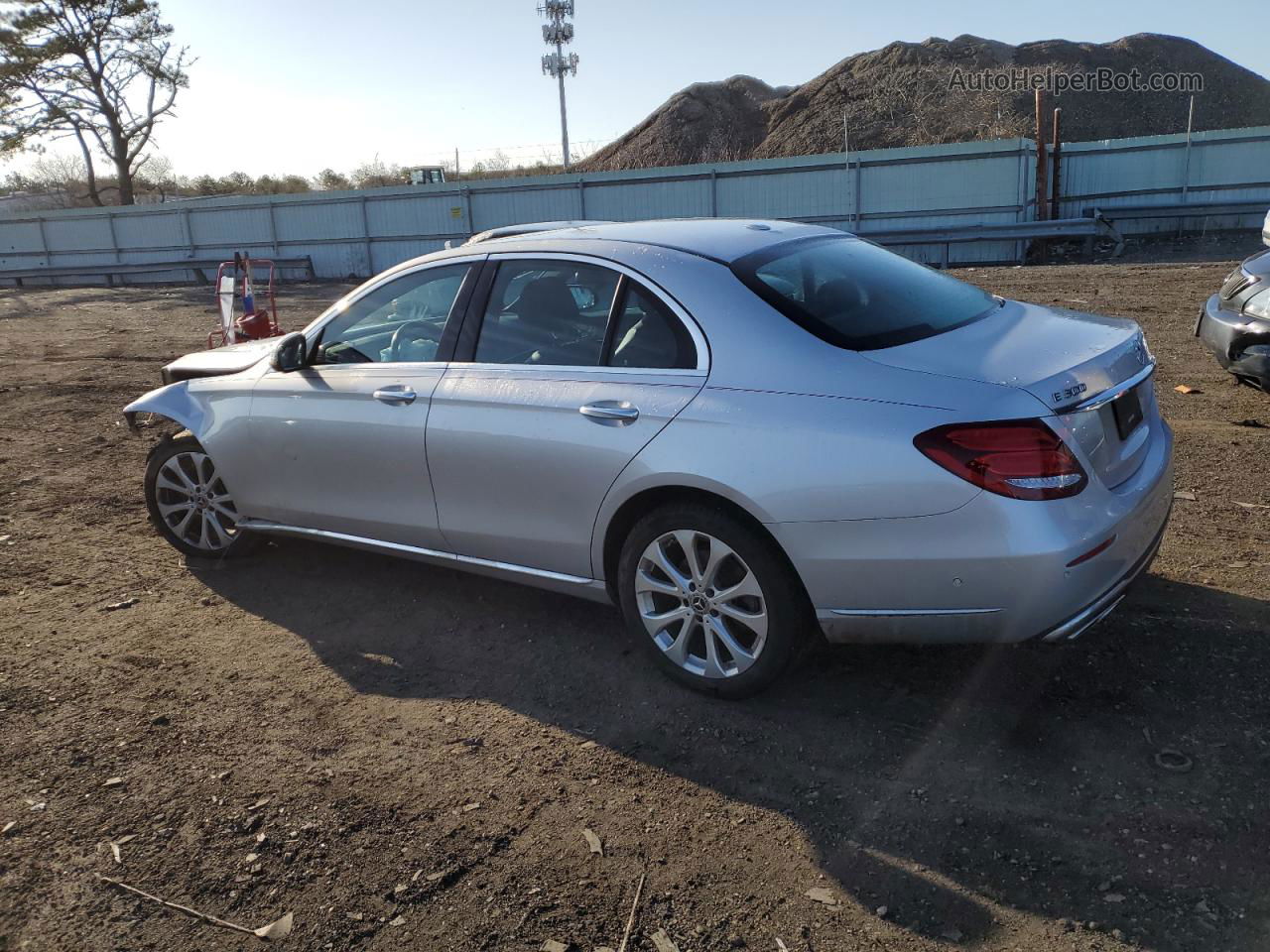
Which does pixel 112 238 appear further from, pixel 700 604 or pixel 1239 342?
pixel 700 604

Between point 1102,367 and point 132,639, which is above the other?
point 1102,367

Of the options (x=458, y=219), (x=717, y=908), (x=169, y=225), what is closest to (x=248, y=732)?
(x=717, y=908)

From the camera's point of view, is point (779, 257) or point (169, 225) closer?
point (779, 257)

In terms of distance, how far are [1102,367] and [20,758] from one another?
400 centimetres

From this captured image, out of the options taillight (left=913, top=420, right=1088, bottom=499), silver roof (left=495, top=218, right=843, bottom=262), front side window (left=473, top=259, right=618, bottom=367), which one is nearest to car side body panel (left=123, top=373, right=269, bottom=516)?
front side window (left=473, top=259, right=618, bottom=367)

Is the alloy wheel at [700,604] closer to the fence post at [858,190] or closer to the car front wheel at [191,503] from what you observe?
the car front wheel at [191,503]

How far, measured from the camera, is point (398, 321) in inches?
182

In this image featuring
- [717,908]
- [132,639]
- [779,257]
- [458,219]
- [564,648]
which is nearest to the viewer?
[717,908]

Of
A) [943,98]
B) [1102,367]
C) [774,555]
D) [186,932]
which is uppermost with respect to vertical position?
[943,98]

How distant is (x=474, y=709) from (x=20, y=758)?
5.27 feet

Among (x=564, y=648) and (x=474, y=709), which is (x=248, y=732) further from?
(x=564, y=648)

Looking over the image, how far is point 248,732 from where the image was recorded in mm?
3695

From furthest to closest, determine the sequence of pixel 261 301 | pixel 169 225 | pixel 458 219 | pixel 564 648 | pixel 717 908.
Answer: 1. pixel 169 225
2. pixel 458 219
3. pixel 261 301
4. pixel 564 648
5. pixel 717 908

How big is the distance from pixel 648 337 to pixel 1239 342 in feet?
15.4
